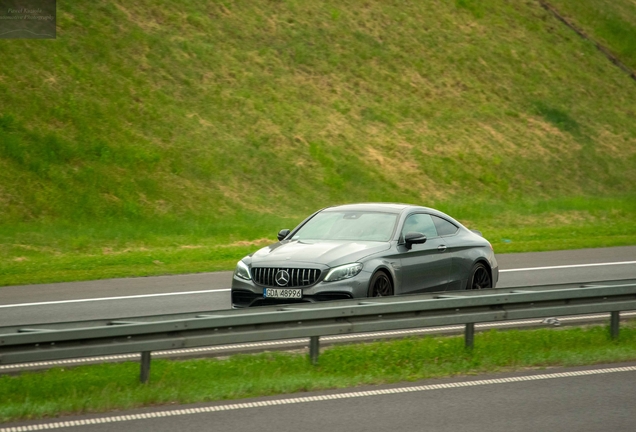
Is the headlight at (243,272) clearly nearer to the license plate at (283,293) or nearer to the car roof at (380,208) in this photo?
the license plate at (283,293)

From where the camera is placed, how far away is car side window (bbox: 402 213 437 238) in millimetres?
12855

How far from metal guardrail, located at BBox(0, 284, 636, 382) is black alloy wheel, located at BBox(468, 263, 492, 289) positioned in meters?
2.84

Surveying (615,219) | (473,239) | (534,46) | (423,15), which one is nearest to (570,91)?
(534,46)

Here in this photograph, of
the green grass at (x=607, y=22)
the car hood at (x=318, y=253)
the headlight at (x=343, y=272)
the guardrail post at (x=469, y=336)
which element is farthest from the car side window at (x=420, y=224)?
the green grass at (x=607, y=22)

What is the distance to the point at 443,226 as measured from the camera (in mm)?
13492

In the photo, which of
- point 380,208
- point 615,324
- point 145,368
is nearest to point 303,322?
point 145,368

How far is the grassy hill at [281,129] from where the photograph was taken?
25.8 meters

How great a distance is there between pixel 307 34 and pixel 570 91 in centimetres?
1363

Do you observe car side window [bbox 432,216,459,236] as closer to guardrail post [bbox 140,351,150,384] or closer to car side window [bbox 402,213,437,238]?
car side window [bbox 402,213,437,238]

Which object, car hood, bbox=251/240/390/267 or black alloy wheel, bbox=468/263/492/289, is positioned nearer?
car hood, bbox=251/240/390/267

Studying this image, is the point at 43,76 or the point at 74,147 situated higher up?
the point at 43,76

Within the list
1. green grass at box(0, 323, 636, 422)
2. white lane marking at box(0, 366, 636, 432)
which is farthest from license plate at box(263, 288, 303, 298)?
white lane marking at box(0, 366, 636, 432)

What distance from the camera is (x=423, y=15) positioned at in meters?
44.7

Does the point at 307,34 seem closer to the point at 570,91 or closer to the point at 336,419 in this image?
the point at 570,91
